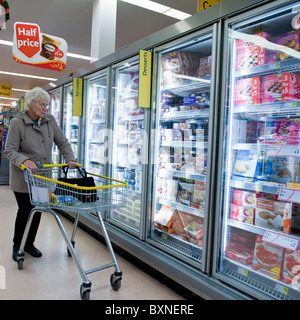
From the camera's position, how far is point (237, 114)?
7.34 ft

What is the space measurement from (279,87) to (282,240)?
104cm

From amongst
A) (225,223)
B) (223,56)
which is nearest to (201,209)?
(225,223)

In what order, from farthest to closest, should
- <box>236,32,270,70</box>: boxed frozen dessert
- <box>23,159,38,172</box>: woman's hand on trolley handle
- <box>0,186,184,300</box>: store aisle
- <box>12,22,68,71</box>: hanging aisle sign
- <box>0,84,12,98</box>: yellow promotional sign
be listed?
<box>0,84,12,98</box>: yellow promotional sign, <box>12,22,68,71</box>: hanging aisle sign, <box>23,159,38,172</box>: woman's hand on trolley handle, <box>0,186,184,300</box>: store aisle, <box>236,32,270,70</box>: boxed frozen dessert

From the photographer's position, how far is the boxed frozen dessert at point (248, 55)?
2186 mm

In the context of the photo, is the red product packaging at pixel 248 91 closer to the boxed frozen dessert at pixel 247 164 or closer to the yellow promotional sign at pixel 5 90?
the boxed frozen dessert at pixel 247 164

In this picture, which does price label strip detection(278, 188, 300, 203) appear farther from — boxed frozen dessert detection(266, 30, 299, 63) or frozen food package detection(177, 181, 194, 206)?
frozen food package detection(177, 181, 194, 206)

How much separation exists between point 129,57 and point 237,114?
1.56m

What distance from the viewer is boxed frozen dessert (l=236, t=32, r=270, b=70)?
2.19m

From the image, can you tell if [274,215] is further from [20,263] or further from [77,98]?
[77,98]

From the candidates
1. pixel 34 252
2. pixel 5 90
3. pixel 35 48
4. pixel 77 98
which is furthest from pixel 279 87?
pixel 5 90

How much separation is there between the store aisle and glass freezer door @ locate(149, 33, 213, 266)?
38 cm

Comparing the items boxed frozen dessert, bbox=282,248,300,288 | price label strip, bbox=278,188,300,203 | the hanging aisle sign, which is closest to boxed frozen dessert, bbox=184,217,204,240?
boxed frozen dessert, bbox=282,248,300,288

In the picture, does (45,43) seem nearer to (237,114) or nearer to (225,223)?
(237,114)

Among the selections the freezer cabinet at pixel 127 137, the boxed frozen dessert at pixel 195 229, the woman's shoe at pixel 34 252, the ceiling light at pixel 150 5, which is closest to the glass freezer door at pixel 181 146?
the boxed frozen dessert at pixel 195 229
